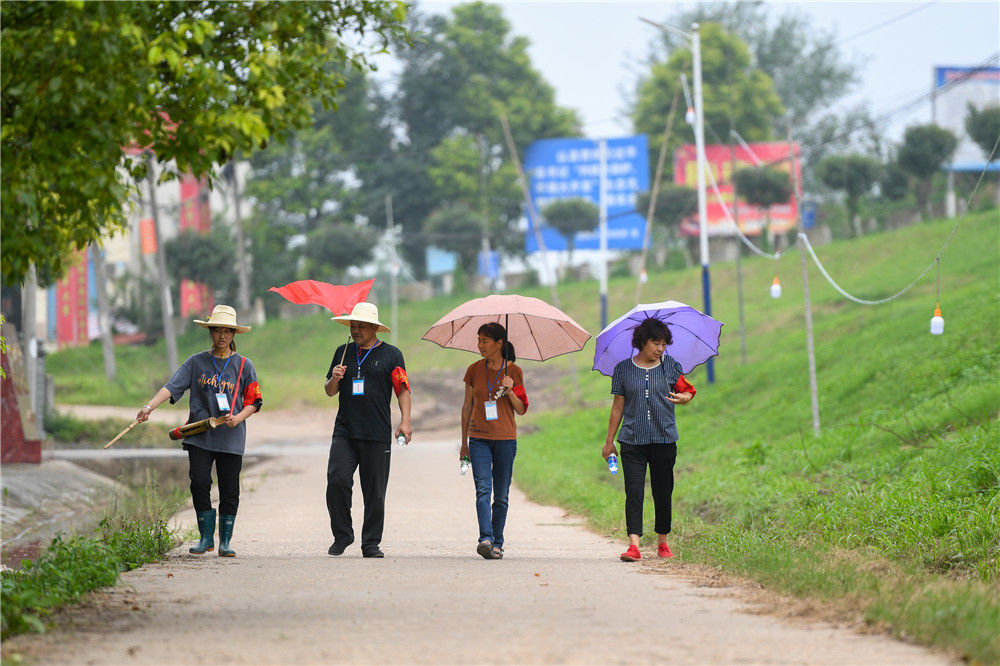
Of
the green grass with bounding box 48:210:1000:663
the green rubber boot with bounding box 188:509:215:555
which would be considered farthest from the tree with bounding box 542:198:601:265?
the green rubber boot with bounding box 188:509:215:555

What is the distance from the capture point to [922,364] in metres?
18.9

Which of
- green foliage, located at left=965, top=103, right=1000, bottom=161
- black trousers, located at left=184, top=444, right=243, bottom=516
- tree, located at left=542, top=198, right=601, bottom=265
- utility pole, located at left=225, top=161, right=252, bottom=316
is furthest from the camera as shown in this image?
utility pole, located at left=225, top=161, right=252, bottom=316

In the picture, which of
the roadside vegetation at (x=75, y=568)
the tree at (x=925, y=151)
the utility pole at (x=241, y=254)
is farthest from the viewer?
the utility pole at (x=241, y=254)

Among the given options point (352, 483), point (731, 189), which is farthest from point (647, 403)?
point (731, 189)

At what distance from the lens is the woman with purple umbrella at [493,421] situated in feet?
32.7

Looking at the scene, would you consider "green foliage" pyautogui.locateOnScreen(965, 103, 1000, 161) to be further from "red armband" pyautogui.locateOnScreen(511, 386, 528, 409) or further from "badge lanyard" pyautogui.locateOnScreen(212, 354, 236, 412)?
"badge lanyard" pyautogui.locateOnScreen(212, 354, 236, 412)

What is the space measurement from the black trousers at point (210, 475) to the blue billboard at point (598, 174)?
43055 millimetres

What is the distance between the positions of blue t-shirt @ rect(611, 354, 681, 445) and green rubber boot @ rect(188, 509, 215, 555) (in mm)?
3294

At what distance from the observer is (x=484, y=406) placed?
9.93 meters

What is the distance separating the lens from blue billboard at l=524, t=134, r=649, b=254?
52.2 metres

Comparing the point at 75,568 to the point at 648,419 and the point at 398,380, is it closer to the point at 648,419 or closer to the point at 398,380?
the point at 398,380

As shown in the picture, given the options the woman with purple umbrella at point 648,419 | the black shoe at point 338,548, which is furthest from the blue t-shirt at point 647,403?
the black shoe at point 338,548

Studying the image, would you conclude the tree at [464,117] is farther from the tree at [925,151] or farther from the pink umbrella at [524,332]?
the pink umbrella at [524,332]

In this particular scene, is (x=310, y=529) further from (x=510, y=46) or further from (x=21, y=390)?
(x=510, y=46)
